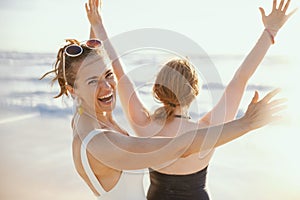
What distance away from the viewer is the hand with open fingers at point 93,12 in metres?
2.04

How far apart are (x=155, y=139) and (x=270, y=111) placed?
325 mm

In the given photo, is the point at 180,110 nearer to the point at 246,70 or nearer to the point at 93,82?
the point at 246,70

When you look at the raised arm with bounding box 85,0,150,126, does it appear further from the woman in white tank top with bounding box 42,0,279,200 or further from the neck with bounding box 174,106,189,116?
the woman in white tank top with bounding box 42,0,279,200

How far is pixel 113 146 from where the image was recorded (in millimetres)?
1447

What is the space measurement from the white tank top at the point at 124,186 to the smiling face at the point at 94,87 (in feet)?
0.54

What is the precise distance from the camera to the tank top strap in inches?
58.5

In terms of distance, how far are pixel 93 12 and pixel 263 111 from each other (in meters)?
0.93

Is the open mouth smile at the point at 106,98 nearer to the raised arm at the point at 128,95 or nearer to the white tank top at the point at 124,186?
the white tank top at the point at 124,186

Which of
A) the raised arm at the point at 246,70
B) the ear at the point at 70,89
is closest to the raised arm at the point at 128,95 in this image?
the raised arm at the point at 246,70

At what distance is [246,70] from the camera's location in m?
1.95

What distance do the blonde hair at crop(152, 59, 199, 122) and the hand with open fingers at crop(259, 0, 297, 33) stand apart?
387 millimetres

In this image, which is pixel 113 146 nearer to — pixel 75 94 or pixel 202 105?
pixel 75 94

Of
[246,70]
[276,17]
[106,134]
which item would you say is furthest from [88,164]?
[276,17]

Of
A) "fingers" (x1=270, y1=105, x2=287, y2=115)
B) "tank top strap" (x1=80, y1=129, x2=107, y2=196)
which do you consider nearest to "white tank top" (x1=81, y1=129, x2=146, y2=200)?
"tank top strap" (x1=80, y1=129, x2=107, y2=196)
